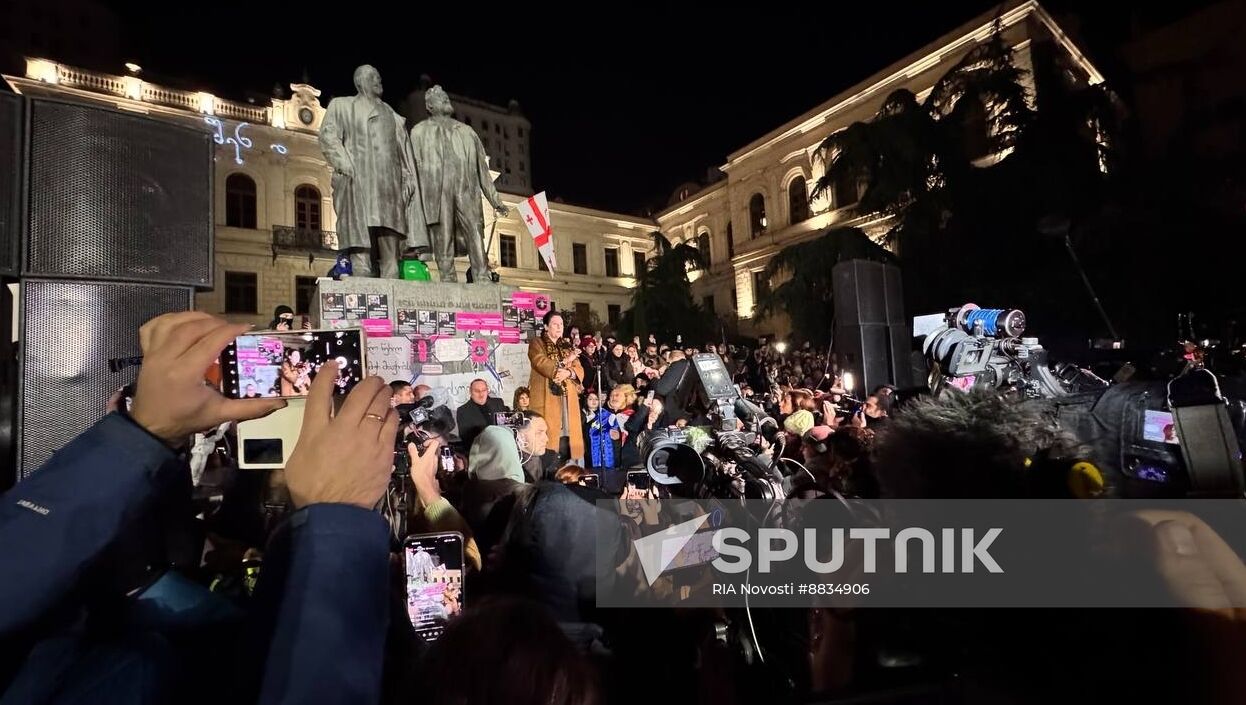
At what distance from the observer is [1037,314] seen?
11.4m

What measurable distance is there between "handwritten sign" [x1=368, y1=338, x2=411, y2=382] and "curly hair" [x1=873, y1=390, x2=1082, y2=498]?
5.70m

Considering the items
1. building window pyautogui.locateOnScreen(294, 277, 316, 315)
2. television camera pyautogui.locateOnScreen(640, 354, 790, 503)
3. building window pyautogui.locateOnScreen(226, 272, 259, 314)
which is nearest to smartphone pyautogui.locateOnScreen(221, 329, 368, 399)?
television camera pyautogui.locateOnScreen(640, 354, 790, 503)

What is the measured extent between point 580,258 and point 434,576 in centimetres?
3819

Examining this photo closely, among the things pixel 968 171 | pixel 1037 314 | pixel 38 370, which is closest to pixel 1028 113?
pixel 968 171

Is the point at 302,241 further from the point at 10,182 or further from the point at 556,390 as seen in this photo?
the point at 10,182

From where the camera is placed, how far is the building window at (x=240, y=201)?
26.9 metres

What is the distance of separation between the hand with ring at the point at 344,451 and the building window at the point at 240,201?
1252 inches

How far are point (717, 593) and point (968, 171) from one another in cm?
1349

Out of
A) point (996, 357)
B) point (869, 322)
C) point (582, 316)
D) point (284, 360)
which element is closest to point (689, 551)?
point (284, 360)

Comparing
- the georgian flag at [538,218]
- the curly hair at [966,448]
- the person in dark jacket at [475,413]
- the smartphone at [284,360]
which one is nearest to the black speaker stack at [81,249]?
the smartphone at [284,360]

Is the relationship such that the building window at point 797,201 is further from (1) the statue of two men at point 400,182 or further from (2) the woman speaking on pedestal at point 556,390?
(2) the woman speaking on pedestal at point 556,390

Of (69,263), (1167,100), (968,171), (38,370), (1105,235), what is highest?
(1167,100)

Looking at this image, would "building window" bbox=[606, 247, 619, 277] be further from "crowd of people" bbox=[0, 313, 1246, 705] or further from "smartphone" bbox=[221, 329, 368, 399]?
"crowd of people" bbox=[0, 313, 1246, 705]

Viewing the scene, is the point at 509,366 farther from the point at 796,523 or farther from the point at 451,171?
the point at 796,523
